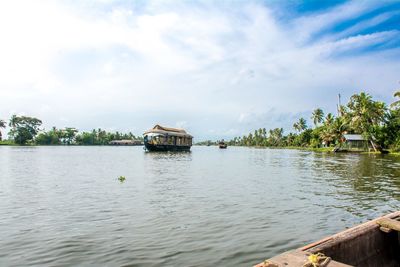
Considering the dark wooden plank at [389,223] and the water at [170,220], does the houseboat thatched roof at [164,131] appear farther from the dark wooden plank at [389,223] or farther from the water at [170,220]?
the dark wooden plank at [389,223]

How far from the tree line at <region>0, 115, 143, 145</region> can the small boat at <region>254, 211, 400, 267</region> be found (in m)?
146

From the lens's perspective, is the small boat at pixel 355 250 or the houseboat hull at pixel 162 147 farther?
the houseboat hull at pixel 162 147

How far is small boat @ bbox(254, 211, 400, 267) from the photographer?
3607mm

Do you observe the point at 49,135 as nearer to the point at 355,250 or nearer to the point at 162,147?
the point at 162,147

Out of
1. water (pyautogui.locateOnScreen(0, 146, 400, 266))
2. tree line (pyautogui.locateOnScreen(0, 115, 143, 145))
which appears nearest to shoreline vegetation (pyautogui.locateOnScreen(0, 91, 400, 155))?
tree line (pyautogui.locateOnScreen(0, 115, 143, 145))

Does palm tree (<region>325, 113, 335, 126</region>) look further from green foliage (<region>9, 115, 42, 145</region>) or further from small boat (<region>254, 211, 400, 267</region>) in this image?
green foliage (<region>9, 115, 42, 145</region>)

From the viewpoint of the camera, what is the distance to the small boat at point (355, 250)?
142 inches

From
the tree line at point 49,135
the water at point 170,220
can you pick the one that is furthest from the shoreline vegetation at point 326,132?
the water at point 170,220

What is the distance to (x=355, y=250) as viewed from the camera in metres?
4.95

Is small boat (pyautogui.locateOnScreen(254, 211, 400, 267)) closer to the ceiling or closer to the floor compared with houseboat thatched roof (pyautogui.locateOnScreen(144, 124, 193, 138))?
closer to the floor

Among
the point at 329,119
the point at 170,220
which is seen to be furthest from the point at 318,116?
the point at 170,220

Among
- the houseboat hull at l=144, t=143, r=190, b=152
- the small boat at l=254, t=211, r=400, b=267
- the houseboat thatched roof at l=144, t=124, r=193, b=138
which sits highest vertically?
the houseboat thatched roof at l=144, t=124, r=193, b=138

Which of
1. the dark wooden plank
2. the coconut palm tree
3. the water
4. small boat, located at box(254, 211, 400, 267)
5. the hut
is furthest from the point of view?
the hut

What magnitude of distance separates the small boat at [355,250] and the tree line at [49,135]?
14624 centimetres
